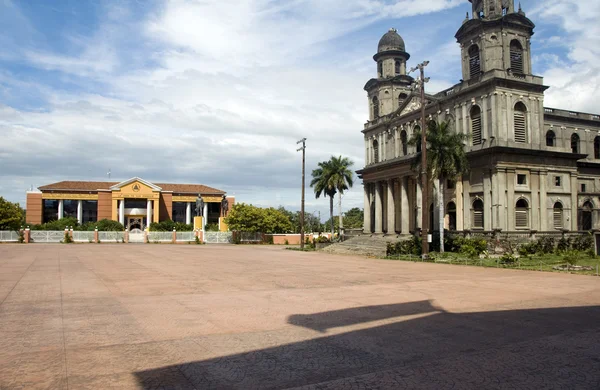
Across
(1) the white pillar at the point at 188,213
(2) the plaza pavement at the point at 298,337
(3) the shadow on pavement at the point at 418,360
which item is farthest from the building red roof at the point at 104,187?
(3) the shadow on pavement at the point at 418,360

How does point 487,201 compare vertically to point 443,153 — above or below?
below

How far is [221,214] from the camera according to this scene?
95688 mm

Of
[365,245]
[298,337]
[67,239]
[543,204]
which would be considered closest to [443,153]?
[543,204]

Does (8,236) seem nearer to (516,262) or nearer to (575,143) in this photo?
(516,262)

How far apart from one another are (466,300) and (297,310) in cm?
495

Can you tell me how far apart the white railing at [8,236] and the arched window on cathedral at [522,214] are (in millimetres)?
59320

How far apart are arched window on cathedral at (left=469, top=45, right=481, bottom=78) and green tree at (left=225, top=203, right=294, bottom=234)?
121ft

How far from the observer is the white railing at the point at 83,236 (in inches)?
2569

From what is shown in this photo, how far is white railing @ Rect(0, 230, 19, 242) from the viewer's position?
206 ft

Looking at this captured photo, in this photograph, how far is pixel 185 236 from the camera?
70000 mm

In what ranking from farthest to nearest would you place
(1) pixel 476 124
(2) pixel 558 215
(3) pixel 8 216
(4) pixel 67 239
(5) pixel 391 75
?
(3) pixel 8 216 < (4) pixel 67 239 < (5) pixel 391 75 < (2) pixel 558 215 < (1) pixel 476 124

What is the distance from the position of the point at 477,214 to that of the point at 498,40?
15.0 meters

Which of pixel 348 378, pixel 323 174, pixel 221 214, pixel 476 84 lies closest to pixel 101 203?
pixel 221 214

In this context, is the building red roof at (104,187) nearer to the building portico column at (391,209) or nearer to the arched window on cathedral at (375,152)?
the arched window on cathedral at (375,152)
